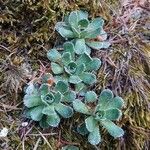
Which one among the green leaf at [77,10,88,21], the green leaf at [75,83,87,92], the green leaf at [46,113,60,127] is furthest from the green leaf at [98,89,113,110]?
the green leaf at [77,10,88,21]

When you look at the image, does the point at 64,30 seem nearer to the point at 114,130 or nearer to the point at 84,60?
the point at 84,60

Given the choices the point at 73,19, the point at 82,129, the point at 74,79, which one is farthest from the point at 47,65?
the point at 82,129

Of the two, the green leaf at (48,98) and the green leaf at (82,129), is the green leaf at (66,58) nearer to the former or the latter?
the green leaf at (48,98)

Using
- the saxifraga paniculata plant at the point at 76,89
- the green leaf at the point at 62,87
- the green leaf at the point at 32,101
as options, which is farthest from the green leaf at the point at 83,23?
the green leaf at the point at 32,101

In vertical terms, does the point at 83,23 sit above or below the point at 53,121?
above

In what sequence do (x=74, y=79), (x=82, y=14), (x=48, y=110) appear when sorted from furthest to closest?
(x=82, y=14)
(x=74, y=79)
(x=48, y=110)

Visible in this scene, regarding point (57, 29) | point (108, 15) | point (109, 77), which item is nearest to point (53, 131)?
point (109, 77)
